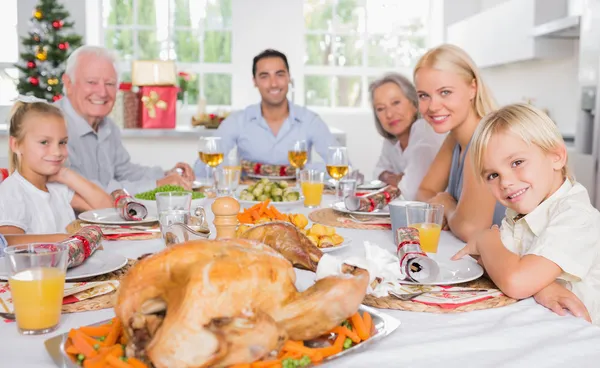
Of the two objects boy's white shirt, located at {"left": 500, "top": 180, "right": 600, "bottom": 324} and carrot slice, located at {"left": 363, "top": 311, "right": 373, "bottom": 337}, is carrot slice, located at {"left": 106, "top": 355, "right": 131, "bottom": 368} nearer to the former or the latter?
carrot slice, located at {"left": 363, "top": 311, "right": 373, "bottom": 337}

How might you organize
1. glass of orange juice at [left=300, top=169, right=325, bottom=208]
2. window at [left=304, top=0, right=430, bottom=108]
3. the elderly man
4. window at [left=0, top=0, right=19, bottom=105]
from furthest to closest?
1. window at [left=304, top=0, right=430, bottom=108]
2. window at [left=0, top=0, right=19, bottom=105]
3. the elderly man
4. glass of orange juice at [left=300, top=169, right=325, bottom=208]

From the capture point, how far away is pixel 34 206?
6.62 feet

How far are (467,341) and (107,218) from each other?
4.18 ft

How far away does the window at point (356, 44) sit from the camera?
259 inches

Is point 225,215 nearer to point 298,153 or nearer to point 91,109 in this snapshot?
point 298,153

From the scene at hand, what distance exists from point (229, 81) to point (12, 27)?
208 centimetres

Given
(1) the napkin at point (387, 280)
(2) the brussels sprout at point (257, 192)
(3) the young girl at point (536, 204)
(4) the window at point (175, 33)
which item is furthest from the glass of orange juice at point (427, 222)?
(4) the window at point (175, 33)

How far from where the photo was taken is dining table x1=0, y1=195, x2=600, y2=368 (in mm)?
780

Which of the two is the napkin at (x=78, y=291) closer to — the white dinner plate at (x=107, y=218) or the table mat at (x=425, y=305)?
the table mat at (x=425, y=305)

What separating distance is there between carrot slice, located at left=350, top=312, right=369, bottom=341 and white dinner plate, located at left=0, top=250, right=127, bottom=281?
545mm

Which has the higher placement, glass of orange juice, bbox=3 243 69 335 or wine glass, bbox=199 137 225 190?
wine glass, bbox=199 137 225 190

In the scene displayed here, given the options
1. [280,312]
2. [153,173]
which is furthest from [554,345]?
[153,173]

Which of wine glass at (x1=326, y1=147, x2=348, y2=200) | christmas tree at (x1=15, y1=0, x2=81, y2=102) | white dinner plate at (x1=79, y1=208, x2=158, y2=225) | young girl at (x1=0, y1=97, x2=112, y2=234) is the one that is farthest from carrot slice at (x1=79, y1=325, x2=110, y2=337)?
christmas tree at (x1=15, y1=0, x2=81, y2=102)

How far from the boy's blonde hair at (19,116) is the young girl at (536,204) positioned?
1.42 meters
